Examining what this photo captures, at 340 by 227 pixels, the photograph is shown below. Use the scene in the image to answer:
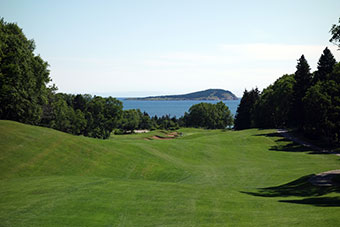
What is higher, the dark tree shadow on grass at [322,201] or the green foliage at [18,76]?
the green foliage at [18,76]

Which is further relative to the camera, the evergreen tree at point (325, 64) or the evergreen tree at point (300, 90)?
the evergreen tree at point (300, 90)

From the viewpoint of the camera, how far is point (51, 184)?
1941 centimetres

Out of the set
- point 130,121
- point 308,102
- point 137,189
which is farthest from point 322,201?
point 130,121

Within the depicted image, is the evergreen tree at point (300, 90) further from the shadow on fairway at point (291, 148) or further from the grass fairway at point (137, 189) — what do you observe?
the grass fairway at point (137, 189)

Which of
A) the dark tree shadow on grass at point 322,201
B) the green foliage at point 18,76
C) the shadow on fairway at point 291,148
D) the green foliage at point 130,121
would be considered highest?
the green foliage at point 18,76

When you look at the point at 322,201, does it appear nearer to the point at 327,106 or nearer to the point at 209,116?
the point at 327,106

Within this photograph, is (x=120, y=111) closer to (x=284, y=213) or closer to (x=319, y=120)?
(x=319, y=120)

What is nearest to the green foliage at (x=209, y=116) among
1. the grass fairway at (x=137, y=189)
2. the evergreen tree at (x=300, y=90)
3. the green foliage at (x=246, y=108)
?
the green foliage at (x=246, y=108)

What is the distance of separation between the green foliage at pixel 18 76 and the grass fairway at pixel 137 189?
291 inches

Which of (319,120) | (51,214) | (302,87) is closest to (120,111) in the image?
(302,87)

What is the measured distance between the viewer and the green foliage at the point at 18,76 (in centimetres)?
3488

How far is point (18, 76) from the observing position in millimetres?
36188

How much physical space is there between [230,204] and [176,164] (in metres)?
18.7

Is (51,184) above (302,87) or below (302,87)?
below
